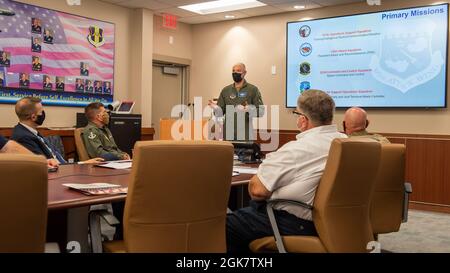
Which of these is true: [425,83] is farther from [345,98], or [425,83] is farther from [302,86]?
→ [302,86]

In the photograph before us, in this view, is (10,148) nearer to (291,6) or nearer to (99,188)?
(99,188)

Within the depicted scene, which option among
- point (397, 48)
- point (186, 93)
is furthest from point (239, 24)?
point (397, 48)

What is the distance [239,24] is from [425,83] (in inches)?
120

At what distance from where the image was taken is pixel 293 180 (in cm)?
222

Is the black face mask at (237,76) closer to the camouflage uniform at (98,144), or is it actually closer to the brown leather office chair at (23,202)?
the camouflage uniform at (98,144)

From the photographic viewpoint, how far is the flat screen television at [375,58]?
546 cm

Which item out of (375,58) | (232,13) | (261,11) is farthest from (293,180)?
(232,13)

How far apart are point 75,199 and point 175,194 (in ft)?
1.30

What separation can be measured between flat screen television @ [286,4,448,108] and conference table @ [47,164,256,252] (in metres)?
3.75

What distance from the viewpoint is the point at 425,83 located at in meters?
5.54

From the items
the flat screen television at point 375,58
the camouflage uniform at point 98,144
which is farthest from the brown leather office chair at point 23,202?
the flat screen television at point 375,58

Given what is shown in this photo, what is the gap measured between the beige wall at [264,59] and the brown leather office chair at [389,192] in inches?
119

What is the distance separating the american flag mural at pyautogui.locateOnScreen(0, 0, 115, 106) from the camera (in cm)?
538

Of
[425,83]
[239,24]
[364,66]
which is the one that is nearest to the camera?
[425,83]
